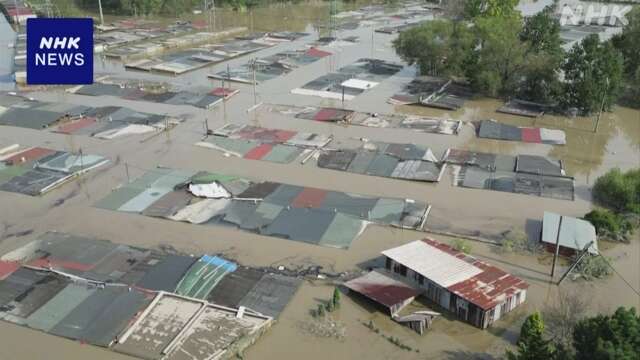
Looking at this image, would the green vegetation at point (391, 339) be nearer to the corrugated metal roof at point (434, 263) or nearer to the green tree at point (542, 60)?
the corrugated metal roof at point (434, 263)

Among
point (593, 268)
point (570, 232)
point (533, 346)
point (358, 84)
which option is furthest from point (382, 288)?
point (358, 84)

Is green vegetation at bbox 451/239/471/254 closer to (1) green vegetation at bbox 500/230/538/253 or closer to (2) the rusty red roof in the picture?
(1) green vegetation at bbox 500/230/538/253

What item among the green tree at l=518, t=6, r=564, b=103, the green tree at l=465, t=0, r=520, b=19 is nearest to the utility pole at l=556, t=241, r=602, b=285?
the green tree at l=518, t=6, r=564, b=103

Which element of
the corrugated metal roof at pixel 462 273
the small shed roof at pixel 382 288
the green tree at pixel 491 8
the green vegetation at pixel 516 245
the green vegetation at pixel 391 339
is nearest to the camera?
the green vegetation at pixel 391 339

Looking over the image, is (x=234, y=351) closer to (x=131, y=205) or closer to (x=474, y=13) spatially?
(x=131, y=205)

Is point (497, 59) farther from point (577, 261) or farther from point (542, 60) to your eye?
point (577, 261)

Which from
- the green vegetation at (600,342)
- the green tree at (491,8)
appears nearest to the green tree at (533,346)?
the green vegetation at (600,342)
